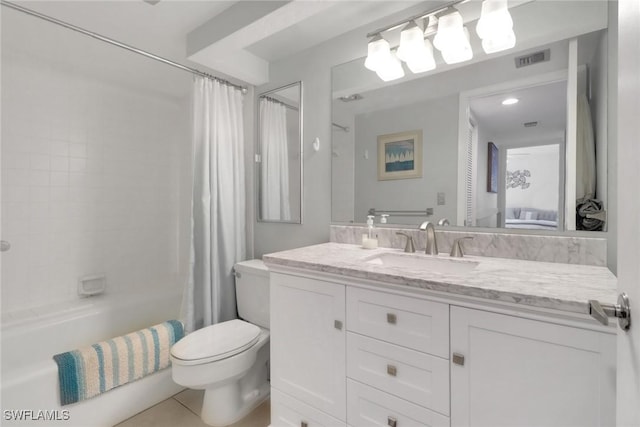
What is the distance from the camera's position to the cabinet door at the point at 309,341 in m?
1.19

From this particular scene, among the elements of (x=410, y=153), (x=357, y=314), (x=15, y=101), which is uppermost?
(x=15, y=101)

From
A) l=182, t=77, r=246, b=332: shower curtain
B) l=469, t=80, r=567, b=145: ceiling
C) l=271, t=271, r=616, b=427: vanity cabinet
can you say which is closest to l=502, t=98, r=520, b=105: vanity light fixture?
l=469, t=80, r=567, b=145: ceiling

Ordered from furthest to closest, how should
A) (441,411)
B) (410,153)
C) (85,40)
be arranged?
(85,40), (410,153), (441,411)

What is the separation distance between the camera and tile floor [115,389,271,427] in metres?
1.60

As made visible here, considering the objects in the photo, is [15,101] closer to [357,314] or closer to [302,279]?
[302,279]

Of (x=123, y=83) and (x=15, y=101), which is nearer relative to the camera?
(x=15, y=101)

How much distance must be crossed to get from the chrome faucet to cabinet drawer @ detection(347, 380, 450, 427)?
683mm

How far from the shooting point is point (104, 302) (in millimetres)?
2170

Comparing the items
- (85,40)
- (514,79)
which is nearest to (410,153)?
(514,79)

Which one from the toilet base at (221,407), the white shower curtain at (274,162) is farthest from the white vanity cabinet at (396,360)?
the white shower curtain at (274,162)

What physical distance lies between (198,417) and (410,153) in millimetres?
1877

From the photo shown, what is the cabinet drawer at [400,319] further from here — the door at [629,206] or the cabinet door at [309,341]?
the door at [629,206]

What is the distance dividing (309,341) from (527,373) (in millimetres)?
777

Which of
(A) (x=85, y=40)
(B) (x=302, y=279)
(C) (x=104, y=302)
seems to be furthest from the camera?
(C) (x=104, y=302)
